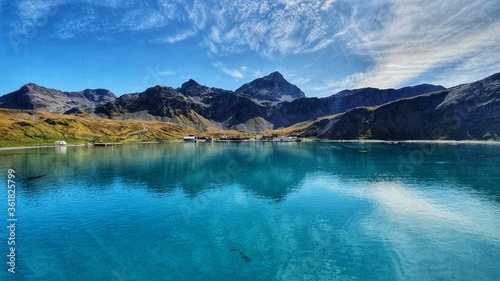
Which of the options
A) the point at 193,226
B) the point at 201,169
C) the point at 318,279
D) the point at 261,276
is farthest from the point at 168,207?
the point at 201,169

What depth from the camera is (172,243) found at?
114 feet

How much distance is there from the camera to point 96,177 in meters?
80.1

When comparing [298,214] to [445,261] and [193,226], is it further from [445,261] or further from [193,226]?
[445,261]

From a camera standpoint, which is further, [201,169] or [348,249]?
[201,169]

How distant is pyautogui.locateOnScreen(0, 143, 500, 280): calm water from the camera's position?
28.2 metres

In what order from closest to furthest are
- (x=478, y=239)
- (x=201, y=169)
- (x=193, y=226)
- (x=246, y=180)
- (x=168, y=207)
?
(x=478, y=239), (x=193, y=226), (x=168, y=207), (x=246, y=180), (x=201, y=169)

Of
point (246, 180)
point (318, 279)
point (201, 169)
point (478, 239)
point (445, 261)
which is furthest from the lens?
point (201, 169)

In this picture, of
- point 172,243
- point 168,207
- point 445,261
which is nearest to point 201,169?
point 168,207

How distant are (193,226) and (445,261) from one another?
34.1 metres

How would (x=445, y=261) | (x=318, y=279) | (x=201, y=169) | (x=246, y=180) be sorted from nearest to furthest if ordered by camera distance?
(x=318, y=279) → (x=445, y=261) → (x=246, y=180) → (x=201, y=169)

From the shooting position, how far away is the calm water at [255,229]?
28219 mm

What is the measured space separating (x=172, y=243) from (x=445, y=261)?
33883mm

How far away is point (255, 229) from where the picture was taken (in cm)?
4000

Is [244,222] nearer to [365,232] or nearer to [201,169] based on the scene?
[365,232]
